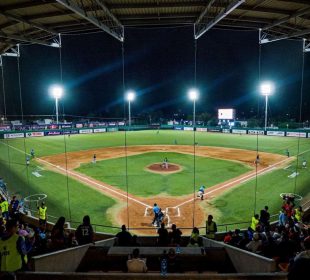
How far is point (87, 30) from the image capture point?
59.6 ft

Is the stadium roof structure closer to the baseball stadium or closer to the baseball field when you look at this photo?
the baseball stadium

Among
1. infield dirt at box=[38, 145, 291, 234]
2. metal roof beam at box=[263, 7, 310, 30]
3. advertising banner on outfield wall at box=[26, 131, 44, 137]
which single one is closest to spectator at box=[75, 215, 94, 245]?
infield dirt at box=[38, 145, 291, 234]

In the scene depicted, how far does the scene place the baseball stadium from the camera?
23.7 feet

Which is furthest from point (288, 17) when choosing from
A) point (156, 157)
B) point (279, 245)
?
point (156, 157)

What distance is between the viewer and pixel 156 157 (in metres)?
31.4

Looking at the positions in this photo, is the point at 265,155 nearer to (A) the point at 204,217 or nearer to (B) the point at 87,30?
(A) the point at 204,217

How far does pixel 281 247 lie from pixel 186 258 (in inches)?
91.6

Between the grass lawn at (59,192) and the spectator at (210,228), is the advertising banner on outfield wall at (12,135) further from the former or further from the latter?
the spectator at (210,228)

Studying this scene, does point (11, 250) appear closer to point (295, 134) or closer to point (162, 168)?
point (162, 168)

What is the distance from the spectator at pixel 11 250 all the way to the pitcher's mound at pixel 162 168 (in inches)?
770

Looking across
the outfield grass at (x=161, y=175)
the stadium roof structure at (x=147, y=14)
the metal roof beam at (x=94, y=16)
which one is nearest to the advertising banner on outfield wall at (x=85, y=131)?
the outfield grass at (x=161, y=175)

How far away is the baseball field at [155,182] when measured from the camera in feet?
51.2

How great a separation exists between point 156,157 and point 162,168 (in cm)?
573

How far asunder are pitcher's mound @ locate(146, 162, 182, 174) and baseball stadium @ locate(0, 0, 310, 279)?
0.28 metres
